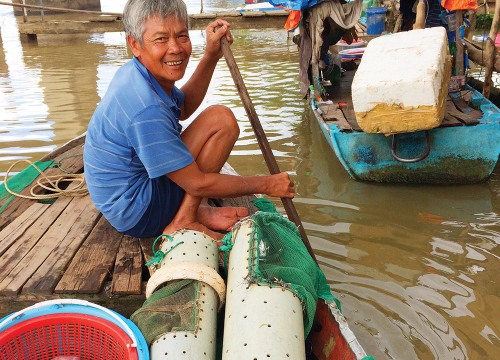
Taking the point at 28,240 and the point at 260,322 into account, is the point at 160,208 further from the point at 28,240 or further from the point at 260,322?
the point at 260,322

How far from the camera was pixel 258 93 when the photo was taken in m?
8.45

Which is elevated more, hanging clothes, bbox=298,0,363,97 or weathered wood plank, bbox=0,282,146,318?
hanging clothes, bbox=298,0,363,97

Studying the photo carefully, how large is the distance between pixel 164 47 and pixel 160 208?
833 mm

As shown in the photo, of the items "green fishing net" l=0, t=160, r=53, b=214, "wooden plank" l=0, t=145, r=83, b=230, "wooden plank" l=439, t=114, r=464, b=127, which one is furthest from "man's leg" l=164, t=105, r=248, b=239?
"wooden plank" l=439, t=114, r=464, b=127

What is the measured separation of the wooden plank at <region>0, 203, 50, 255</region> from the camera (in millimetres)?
2975

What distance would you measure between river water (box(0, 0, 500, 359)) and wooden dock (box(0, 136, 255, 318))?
0.93 meters

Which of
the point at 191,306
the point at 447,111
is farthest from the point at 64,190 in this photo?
the point at 447,111

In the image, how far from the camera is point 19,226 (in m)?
3.17

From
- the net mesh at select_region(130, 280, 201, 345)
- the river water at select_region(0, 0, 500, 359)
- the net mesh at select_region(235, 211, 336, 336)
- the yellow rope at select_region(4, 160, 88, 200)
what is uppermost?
the net mesh at select_region(235, 211, 336, 336)

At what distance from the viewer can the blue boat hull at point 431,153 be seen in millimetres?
4457

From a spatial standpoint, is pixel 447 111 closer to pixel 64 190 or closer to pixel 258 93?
pixel 64 190

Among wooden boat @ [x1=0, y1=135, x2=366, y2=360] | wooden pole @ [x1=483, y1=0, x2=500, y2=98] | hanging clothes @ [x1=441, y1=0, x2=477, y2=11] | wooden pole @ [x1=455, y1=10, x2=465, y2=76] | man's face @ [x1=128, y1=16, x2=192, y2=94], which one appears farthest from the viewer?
wooden pole @ [x1=483, y1=0, x2=500, y2=98]

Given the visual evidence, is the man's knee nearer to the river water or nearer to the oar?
the oar

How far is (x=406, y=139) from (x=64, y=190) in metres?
2.81
